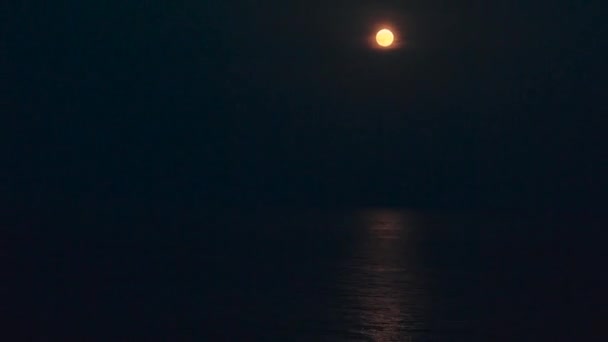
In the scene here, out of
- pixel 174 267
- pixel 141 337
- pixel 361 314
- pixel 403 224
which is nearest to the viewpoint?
pixel 141 337

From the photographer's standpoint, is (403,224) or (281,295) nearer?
(281,295)

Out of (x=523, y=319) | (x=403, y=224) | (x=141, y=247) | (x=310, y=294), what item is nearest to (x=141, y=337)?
(x=310, y=294)

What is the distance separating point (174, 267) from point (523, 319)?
5337mm

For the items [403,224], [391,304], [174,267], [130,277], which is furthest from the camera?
[403,224]

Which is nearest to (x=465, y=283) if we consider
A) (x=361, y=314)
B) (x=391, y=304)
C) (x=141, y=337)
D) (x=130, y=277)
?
(x=391, y=304)

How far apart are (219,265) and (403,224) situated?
1329 cm

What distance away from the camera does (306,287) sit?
447 inches

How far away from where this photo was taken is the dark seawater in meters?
8.59

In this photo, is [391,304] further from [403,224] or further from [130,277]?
[403,224]

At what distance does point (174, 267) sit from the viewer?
514 inches

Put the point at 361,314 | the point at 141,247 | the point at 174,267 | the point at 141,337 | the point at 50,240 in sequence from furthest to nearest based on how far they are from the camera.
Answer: the point at 50,240
the point at 141,247
the point at 174,267
the point at 361,314
the point at 141,337

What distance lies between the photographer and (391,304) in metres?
10.1

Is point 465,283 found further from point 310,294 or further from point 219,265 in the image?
point 219,265

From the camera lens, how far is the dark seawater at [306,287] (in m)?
8.59
